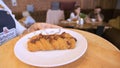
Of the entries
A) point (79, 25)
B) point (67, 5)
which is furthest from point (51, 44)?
point (67, 5)

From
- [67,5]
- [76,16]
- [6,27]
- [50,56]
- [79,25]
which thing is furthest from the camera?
[67,5]

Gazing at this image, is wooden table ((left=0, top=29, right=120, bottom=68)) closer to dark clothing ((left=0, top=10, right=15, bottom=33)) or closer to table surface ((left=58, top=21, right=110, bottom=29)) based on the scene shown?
dark clothing ((left=0, top=10, right=15, bottom=33))

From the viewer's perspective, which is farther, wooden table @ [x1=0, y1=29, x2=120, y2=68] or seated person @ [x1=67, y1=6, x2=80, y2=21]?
seated person @ [x1=67, y1=6, x2=80, y2=21]

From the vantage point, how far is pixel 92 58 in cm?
58

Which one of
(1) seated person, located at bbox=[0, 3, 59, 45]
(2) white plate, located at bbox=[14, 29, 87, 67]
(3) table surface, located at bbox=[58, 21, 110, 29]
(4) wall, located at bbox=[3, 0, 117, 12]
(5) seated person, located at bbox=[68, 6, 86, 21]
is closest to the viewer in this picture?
(2) white plate, located at bbox=[14, 29, 87, 67]

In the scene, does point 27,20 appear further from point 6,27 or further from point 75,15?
point 6,27

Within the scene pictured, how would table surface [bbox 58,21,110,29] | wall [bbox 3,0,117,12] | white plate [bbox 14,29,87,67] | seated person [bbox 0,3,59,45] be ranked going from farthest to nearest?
1. wall [bbox 3,0,117,12]
2. table surface [bbox 58,21,110,29]
3. seated person [bbox 0,3,59,45]
4. white plate [bbox 14,29,87,67]

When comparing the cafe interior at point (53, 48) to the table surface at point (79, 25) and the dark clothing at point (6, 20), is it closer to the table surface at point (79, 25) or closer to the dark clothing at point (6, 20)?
the dark clothing at point (6, 20)

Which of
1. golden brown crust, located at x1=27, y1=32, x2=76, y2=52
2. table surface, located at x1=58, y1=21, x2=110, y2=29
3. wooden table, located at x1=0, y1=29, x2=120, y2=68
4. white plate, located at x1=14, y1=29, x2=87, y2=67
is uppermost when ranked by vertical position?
golden brown crust, located at x1=27, y1=32, x2=76, y2=52

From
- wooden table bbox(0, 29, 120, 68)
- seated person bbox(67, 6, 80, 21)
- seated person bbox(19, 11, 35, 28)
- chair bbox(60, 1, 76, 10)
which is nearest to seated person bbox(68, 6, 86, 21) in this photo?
seated person bbox(67, 6, 80, 21)

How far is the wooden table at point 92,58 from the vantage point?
0.54 meters

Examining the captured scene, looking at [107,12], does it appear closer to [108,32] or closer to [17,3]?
[108,32]

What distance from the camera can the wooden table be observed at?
0.54 meters

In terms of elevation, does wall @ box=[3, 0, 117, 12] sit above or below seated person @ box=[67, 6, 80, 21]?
above
